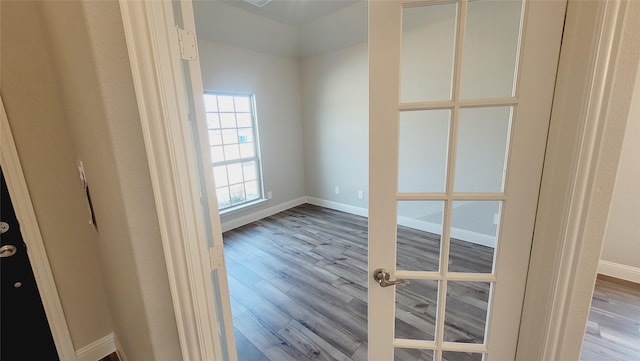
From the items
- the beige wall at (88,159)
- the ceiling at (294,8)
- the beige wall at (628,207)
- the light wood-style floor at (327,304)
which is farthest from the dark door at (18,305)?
the beige wall at (628,207)

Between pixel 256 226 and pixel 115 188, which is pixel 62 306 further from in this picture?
pixel 256 226

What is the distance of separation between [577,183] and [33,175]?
7.93 ft

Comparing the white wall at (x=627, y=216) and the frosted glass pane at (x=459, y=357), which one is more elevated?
the white wall at (x=627, y=216)

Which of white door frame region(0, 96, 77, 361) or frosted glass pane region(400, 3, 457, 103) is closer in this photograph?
frosted glass pane region(400, 3, 457, 103)

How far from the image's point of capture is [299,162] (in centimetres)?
487

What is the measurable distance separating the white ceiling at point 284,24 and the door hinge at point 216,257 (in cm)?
295

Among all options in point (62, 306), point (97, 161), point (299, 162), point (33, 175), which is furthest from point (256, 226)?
point (97, 161)

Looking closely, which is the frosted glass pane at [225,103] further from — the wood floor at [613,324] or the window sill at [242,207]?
the wood floor at [613,324]

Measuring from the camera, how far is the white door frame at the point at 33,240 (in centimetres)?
127

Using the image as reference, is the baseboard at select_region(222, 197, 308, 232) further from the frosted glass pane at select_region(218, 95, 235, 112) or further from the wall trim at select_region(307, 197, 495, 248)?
the wall trim at select_region(307, 197, 495, 248)

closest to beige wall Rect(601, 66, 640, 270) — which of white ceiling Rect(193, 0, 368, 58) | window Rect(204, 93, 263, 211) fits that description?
white ceiling Rect(193, 0, 368, 58)

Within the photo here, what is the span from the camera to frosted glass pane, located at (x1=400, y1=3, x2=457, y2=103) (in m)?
0.84

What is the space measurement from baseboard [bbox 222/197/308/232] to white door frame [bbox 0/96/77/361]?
7.41 feet

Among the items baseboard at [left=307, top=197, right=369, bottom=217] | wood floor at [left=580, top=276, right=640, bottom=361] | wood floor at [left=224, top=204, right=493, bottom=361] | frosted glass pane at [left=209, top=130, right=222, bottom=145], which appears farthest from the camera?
baseboard at [left=307, top=197, right=369, bottom=217]
